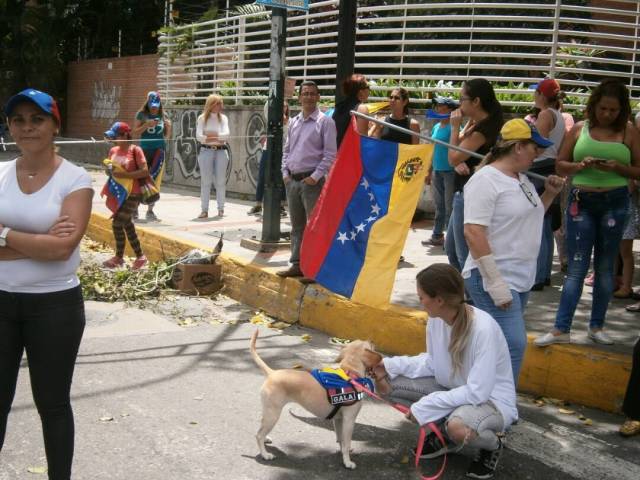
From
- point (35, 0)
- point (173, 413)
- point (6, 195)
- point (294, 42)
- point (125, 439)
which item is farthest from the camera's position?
point (35, 0)

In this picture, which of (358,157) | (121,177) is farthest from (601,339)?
(121,177)

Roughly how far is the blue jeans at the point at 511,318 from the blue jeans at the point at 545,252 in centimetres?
259

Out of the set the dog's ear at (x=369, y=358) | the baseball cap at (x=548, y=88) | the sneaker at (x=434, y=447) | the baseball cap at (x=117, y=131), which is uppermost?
the baseball cap at (x=548, y=88)

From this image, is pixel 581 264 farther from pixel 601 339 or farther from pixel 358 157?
pixel 358 157

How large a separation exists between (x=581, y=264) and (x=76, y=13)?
27605 millimetres

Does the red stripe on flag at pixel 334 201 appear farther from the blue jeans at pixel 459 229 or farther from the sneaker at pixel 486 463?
the sneaker at pixel 486 463

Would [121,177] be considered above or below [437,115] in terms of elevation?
below

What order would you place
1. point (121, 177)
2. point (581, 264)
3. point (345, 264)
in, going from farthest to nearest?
point (121, 177) → point (345, 264) → point (581, 264)

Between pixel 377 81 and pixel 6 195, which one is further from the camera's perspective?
pixel 377 81

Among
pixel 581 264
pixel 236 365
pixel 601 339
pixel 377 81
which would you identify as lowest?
pixel 236 365

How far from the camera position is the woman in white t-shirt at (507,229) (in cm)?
382

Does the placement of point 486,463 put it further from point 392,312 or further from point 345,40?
point 345,40

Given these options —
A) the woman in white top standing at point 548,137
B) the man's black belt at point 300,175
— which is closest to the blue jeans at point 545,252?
the woman in white top standing at point 548,137

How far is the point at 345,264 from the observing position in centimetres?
565
